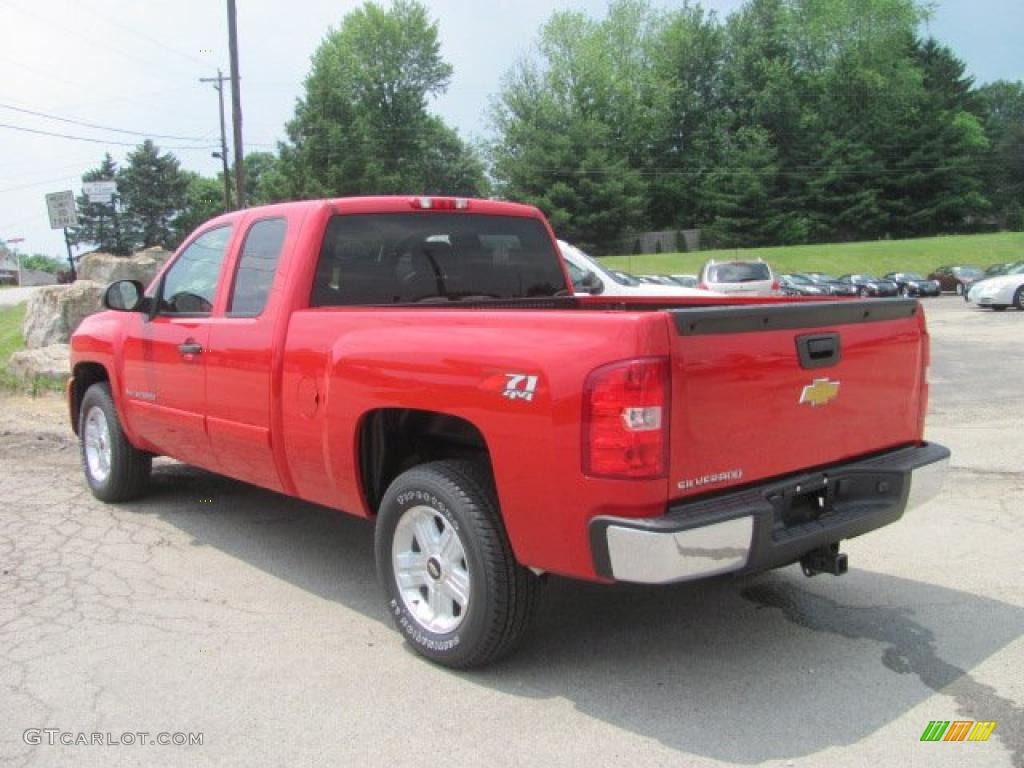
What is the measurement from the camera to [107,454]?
21.6 feet

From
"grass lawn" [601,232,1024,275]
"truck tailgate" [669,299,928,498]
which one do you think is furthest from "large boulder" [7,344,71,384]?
"grass lawn" [601,232,1024,275]

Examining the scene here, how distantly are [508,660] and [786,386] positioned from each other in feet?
5.26

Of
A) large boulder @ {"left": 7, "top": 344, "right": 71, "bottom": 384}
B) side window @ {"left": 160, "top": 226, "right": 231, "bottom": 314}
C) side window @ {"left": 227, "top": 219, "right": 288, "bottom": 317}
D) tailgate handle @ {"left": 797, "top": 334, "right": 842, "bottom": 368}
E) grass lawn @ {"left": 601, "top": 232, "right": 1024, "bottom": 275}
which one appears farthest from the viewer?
grass lawn @ {"left": 601, "top": 232, "right": 1024, "bottom": 275}

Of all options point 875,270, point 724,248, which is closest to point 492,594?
point 875,270

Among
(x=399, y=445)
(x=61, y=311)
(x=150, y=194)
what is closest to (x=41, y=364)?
(x=61, y=311)

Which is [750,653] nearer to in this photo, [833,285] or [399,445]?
[399,445]

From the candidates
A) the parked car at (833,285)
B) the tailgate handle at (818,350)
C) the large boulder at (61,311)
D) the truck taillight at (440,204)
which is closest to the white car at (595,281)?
the truck taillight at (440,204)

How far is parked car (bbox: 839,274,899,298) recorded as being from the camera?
4325 cm

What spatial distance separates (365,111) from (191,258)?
2938 inches

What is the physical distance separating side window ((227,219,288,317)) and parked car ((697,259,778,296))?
17.3 meters

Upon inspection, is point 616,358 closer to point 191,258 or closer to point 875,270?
point 191,258

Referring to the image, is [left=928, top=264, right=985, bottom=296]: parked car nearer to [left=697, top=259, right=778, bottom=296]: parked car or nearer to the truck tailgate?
[left=697, top=259, right=778, bottom=296]: parked car

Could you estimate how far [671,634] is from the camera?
415 cm

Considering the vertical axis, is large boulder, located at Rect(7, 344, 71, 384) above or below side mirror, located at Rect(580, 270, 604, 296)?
below
